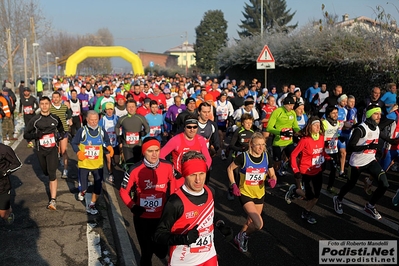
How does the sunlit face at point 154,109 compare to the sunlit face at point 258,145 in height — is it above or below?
above

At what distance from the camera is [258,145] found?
541cm

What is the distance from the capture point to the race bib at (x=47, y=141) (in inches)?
299

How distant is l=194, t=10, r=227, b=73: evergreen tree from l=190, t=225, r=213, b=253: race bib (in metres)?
62.7

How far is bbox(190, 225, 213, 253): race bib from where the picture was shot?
351 cm

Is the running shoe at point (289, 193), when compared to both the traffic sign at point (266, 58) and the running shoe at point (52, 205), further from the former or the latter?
the traffic sign at point (266, 58)

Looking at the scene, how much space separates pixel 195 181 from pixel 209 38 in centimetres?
6686

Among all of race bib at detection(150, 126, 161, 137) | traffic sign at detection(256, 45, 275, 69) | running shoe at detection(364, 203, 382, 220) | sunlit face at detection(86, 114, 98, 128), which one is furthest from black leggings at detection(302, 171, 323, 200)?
traffic sign at detection(256, 45, 275, 69)

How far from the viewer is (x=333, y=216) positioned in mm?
6832

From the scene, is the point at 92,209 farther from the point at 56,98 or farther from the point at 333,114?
the point at 333,114

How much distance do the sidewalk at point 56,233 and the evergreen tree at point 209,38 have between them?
5866 centimetres

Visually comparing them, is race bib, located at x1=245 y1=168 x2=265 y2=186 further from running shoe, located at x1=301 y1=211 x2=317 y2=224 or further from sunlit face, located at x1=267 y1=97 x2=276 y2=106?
sunlit face, located at x1=267 y1=97 x2=276 y2=106

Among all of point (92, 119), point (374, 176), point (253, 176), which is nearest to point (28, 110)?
point (92, 119)

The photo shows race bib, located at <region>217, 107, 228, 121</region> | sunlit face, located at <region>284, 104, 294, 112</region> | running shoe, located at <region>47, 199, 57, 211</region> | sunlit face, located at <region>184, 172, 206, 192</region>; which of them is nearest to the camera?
sunlit face, located at <region>184, 172, 206, 192</region>

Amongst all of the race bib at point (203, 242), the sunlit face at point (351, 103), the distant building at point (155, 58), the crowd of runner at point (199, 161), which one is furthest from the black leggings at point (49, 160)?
the distant building at point (155, 58)
